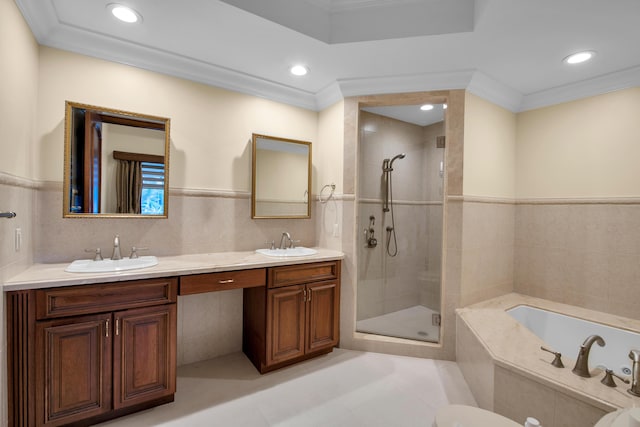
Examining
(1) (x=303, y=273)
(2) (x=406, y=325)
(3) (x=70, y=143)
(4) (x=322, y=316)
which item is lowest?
(2) (x=406, y=325)

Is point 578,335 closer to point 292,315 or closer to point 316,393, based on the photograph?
point 316,393

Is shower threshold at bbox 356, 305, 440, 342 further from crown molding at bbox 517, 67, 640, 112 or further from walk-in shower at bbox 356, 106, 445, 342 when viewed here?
crown molding at bbox 517, 67, 640, 112

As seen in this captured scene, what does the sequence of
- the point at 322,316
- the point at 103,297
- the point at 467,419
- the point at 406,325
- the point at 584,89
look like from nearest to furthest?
1. the point at 467,419
2. the point at 103,297
3. the point at 322,316
4. the point at 584,89
5. the point at 406,325

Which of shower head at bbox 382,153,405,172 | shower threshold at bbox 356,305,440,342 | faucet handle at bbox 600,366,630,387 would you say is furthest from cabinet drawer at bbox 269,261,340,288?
faucet handle at bbox 600,366,630,387

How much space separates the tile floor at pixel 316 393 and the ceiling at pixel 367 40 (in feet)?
7.81

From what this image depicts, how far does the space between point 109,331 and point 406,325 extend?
2.38 metres

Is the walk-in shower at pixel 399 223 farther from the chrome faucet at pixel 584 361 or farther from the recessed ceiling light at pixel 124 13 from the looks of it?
the recessed ceiling light at pixel 124 13

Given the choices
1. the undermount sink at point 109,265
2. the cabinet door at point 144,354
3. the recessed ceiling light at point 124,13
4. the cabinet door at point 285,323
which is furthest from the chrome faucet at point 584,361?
the recessed ceiling light at point 124,13

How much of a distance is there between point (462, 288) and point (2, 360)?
303 cm

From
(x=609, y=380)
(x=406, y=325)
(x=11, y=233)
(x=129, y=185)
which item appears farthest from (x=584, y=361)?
(x=11, y=233)

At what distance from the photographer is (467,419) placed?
1.17m

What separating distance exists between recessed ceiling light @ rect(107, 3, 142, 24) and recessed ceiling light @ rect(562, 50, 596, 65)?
3.04 meters

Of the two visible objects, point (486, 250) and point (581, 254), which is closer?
point (581, 254)

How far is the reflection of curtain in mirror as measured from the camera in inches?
82.0
